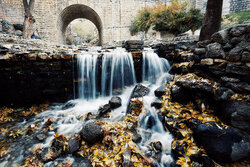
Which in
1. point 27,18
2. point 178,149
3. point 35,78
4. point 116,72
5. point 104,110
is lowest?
point 178,149

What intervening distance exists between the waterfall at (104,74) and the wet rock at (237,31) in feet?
14.2

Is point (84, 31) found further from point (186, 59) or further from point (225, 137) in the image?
point (225, 137)

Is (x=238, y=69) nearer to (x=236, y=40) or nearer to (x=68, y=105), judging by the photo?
(x=236, y=40)

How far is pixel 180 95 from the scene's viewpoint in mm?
3500

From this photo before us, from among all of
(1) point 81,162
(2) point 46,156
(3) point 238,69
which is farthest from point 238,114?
(2) point 46,156

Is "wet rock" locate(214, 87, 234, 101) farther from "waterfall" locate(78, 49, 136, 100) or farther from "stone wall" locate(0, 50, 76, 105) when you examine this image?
"stone wall" locate(0, 50, 76, 105)

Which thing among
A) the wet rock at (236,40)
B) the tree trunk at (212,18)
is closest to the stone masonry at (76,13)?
the tree trunk at (212,18)

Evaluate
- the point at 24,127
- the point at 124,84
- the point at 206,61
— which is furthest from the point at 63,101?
the point at 206,61

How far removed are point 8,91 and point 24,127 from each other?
8.14ft

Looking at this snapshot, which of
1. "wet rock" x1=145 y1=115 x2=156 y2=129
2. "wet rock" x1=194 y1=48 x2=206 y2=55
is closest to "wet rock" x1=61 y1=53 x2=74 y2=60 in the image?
"wet rock" x1=145 y1=115 x2=156 y2=129

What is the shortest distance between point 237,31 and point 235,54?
1.55 feet

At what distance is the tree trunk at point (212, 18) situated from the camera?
161 inches

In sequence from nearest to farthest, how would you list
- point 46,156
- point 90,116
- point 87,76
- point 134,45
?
point 46,156, point 90,116, point 87,76, point 134,45

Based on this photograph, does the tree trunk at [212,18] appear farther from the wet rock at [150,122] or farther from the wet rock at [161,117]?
the wet rock at [150,122]
